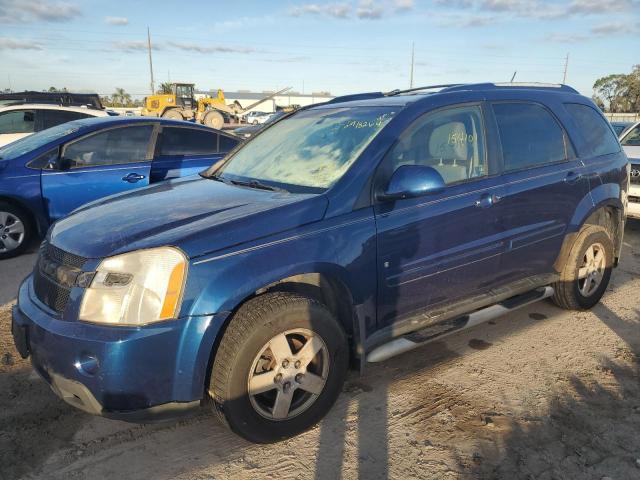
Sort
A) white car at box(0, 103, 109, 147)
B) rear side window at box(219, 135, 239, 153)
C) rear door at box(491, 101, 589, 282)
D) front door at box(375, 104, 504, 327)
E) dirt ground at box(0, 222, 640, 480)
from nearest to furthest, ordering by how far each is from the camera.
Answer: dirt ground at box(0, 222, 640, 480)
front door at box(375, 104, 504, 327)
rear door at box(491, 101, 589, 282)
rear side window at box(219, 135, 239, 153)
white car at box(0, 103, 109, 147)

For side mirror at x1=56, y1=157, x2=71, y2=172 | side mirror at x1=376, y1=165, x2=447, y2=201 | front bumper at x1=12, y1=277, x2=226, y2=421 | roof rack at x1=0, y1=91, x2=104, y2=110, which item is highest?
roof rack at x1=0, y1=91, x2=104, y2=110

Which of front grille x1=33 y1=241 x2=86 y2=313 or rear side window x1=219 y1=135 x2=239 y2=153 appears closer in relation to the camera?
front grille x1=33 y1=241 x2=86 y2=313

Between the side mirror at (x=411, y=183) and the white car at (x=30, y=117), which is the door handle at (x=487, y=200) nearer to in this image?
the side mirror at (x=411, y=183)

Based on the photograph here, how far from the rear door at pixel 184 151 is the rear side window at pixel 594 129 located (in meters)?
4.19

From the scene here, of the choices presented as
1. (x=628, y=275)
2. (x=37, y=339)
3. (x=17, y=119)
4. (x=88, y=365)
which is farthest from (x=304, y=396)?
(x=17, y=119)

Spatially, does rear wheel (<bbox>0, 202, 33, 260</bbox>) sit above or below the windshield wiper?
below

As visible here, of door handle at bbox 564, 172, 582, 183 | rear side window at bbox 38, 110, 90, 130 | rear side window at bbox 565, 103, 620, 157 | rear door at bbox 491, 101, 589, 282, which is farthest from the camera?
rear side window at bbox 38, 110, 90, 130

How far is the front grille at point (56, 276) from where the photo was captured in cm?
251

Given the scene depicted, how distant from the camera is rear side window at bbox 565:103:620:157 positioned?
4.26m

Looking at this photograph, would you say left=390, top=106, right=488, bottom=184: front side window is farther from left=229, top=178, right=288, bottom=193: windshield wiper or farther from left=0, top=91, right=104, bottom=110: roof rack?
left=0, top=91, right=104, bottom=110: roof rack

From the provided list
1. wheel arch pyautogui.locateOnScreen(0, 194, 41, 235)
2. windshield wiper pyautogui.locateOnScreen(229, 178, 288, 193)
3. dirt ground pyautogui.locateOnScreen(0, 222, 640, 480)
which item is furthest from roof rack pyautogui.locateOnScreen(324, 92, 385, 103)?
wheel arch pyautogui.locateOnScreen(0, 194, 41, 235)

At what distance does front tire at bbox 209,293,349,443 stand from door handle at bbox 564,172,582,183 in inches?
90.0

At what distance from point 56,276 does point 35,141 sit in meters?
4.46

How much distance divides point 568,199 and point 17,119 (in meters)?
9.02
